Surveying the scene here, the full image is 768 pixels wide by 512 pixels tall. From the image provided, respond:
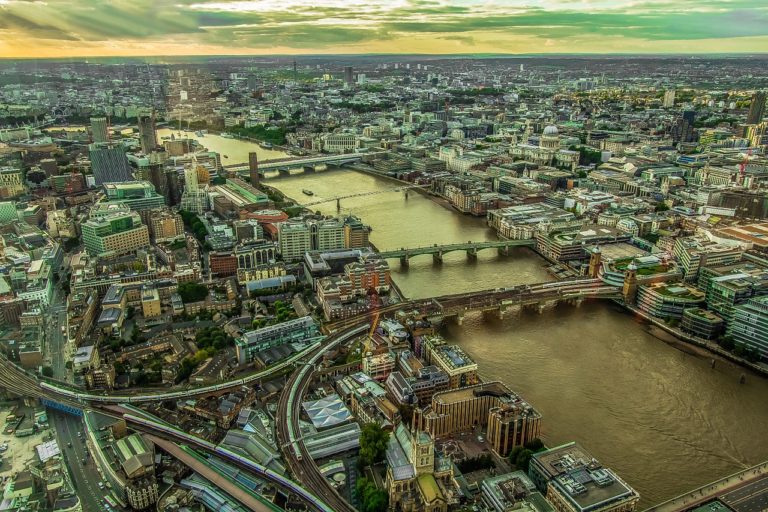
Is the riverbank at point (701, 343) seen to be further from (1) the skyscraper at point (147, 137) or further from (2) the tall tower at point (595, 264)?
(1) the skyscraper at point (147, 137)

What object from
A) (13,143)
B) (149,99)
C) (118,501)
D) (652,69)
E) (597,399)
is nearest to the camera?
(118,501)

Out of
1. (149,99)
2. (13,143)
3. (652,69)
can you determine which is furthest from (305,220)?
(652,69)

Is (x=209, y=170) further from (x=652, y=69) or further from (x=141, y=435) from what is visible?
(x=652, y=69)

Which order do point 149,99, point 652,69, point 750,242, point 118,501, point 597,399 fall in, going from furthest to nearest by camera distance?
point 652,69, point 149,99, point 750,242, point 597,399, point 118,501

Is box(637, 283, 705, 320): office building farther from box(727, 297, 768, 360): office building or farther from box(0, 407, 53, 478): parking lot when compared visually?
box(0, 407, 53, 478): parking lot

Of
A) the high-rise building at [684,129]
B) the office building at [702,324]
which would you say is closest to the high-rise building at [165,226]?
the office building at [702,324]

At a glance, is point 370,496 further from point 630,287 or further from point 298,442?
point 630,287
